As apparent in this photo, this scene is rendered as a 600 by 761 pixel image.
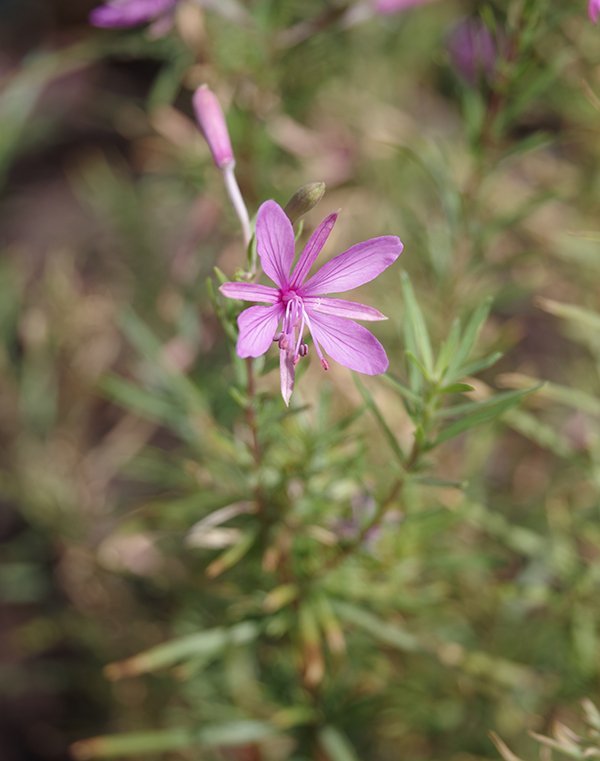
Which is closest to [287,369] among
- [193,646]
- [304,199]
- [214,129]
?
[304,199]

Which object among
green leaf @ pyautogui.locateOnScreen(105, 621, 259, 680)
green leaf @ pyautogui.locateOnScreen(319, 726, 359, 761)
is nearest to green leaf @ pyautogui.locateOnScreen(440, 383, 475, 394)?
green leaf @ pyautogui.locateOnScreen(105, 621, 259, 680)

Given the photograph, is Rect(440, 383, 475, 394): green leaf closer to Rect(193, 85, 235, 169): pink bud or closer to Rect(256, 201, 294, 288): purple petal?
Rect(256, 201, 294, 288): purple petal

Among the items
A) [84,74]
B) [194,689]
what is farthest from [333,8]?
[84,74]

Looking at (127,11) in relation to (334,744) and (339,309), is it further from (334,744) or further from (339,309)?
Answer: (334,744)

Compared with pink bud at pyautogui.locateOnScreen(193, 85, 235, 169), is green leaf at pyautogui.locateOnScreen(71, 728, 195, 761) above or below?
below

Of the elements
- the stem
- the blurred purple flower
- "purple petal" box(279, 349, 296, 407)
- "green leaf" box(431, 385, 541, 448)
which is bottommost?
"green leaf" box(431, 385, 541, 448)

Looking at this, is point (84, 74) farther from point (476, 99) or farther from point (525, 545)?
point (525, 545)

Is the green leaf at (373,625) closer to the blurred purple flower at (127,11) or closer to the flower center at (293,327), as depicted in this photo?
the flower center at (293,327)
